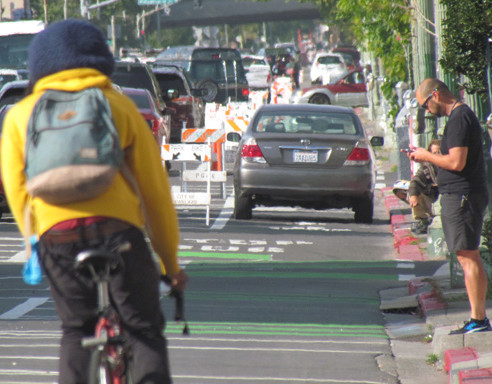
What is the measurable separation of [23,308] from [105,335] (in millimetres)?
6027

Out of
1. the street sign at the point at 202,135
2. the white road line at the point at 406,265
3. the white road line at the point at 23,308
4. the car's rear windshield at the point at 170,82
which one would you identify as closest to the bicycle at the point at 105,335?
the white road line at the point at 23,308

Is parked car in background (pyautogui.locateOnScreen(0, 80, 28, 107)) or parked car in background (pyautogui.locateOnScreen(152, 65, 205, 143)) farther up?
parked car in background (pyautogui.locateOnScreen(0, 80, 28, 107))

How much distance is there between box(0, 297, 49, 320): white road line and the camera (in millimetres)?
9977

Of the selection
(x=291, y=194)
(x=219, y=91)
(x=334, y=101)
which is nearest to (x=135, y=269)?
(x=291, y=194)

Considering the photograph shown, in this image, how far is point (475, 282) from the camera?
8625mm

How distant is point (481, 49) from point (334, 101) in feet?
112

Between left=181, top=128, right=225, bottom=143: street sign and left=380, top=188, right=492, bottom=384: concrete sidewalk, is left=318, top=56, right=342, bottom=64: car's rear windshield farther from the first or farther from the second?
left=380, top=188, right=492, bottom=384: concrete sidewalk

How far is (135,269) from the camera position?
461 centimetres

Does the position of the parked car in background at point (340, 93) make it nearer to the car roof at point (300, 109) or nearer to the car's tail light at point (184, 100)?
the car's tail light at point (184, 100)

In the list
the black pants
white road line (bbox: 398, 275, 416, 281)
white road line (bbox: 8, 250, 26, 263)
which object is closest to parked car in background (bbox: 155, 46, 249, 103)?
white road line (bbox: 8, 250, 26, 263)

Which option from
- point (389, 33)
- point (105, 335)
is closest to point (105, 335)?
point (105, 335)

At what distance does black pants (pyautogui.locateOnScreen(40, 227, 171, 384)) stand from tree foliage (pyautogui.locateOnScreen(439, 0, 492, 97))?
626cm

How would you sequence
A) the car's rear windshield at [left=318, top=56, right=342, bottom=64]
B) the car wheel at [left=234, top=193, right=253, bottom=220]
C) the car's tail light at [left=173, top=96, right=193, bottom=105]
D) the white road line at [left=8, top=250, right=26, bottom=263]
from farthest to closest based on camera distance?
the car's rear windshield at [left=318, top=56, right=342, bottom=64] < the car's tail light at [left=173, top=96, right=193, bottom=105] < the car wheel at [left=234, top=193, right=253, bottom=220] < the white road line at [left=8, top=250, right=26, bottom=263]

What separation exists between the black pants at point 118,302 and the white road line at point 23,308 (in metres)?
5.37
